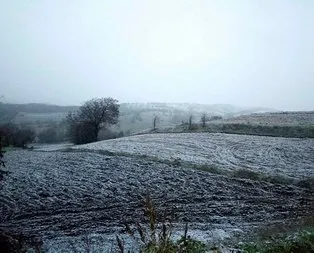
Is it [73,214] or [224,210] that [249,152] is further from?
[73,214]

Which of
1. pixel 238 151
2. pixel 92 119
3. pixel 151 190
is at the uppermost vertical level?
pixel 92 119

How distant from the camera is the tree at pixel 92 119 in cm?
6306

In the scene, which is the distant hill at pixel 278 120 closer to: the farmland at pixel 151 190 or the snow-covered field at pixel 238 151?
the snow-covered field at pixel 238 151

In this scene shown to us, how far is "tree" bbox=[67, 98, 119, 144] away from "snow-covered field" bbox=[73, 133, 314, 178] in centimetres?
2078

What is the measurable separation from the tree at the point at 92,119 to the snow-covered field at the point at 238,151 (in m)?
20.8

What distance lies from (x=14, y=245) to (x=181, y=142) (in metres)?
31.2

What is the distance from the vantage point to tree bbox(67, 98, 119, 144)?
207 ft

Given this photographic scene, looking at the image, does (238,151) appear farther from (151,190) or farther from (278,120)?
(278,120)

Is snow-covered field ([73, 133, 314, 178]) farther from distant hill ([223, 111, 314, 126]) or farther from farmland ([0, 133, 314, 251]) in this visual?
distant hill ([223, 111, 314, 126])

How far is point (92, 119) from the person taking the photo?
63.4 metres

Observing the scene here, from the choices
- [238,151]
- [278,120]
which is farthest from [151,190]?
[278,120]

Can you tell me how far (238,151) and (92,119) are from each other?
115 ft

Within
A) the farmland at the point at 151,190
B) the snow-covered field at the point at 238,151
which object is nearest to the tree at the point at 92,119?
the snow-covered field at the point at 238,151

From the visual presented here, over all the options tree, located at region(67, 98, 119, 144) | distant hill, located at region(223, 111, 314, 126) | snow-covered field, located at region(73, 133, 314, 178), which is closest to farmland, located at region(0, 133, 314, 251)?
snow-covered field, located at region(73, 133, 314, 178)
